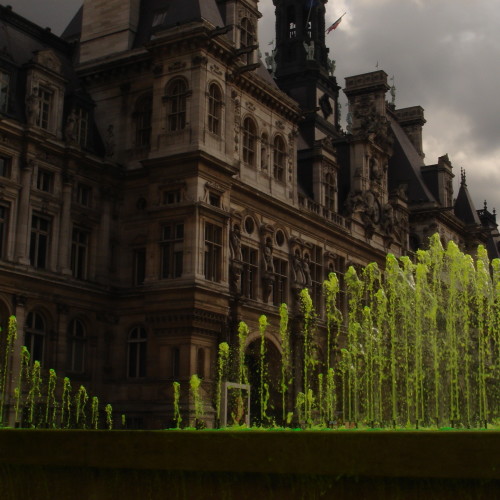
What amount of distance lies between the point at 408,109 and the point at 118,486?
69222 millimetres

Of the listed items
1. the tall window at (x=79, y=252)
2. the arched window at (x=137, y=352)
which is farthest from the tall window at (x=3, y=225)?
the arched window at (x=137, y=352)

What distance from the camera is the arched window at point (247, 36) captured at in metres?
41.8

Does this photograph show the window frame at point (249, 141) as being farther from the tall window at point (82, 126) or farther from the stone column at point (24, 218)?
the stone column at point (24, 218)

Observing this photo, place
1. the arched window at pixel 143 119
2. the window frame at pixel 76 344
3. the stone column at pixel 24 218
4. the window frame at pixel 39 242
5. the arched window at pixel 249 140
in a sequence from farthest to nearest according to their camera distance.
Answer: the arched window at pixel 249 140 → the arched window at pixel 143 119 → the window frame at pixel 76 344 → the window frame at pixel 39 242 → the stone column at pixel 24 218

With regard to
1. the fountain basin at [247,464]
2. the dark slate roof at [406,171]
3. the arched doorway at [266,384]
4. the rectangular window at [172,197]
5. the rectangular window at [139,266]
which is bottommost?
the fountain basin at [247,464]

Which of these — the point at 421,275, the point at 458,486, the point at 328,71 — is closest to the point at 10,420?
the point at 421,275

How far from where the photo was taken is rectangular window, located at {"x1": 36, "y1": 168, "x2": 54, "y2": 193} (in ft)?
112

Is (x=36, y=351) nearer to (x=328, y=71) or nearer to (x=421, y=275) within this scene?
(x=421, y=275)

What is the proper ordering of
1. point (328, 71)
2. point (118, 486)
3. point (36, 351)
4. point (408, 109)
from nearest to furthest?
point (118, 486)
point (36, 351)
point (328, 71)
point (408, 109)

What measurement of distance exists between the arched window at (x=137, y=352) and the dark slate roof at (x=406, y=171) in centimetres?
3515

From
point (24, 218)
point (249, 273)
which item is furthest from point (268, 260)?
point (24, 218)

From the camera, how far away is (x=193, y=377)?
32875 millimetres

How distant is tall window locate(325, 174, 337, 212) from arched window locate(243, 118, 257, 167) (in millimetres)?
9320

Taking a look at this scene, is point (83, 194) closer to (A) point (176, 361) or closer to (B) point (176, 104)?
(B) point (176, 104)
